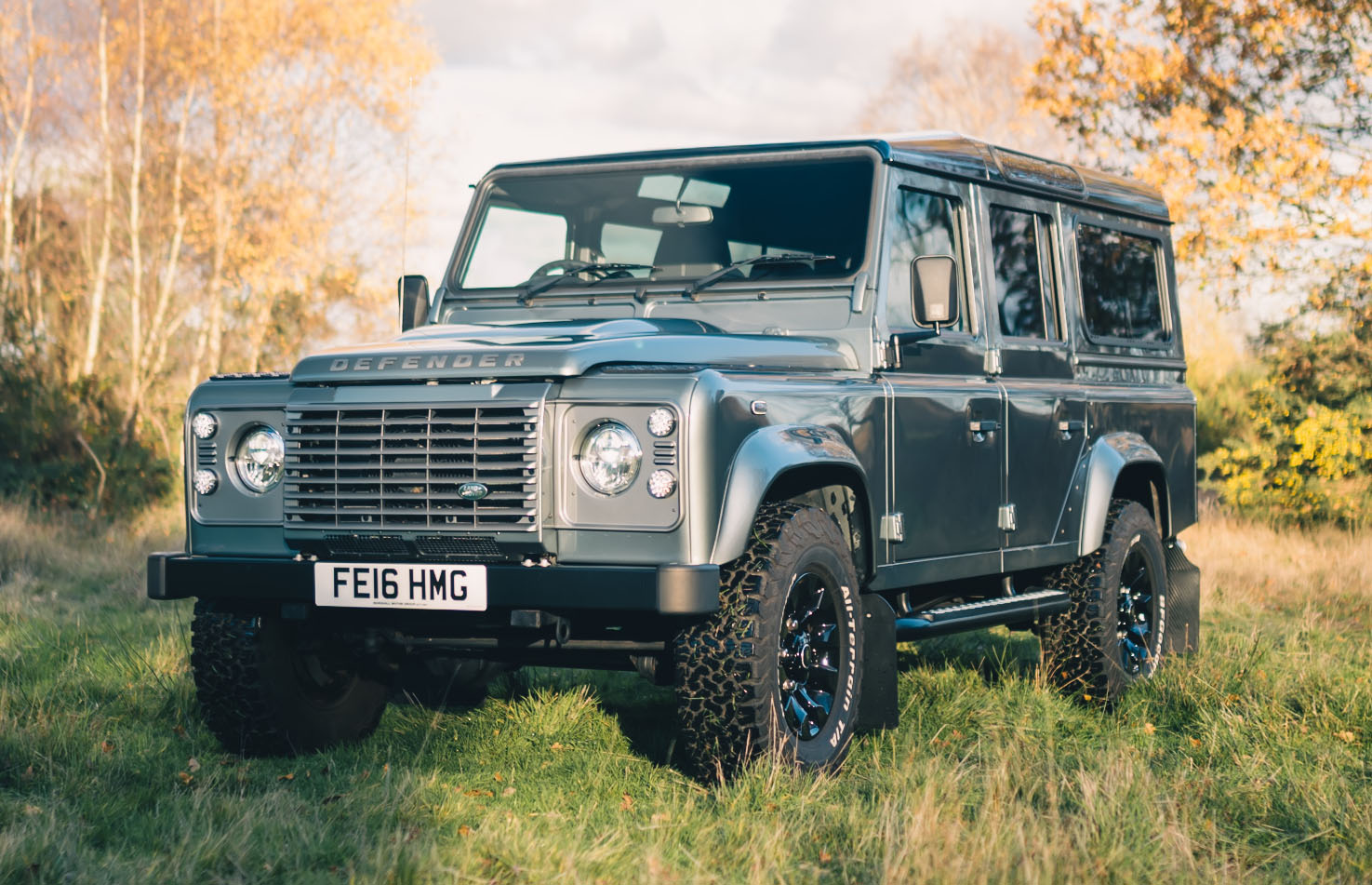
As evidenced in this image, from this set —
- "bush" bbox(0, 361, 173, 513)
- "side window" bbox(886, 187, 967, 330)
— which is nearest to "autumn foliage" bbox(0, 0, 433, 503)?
"bush" bbox(0, 361, 173, 513)

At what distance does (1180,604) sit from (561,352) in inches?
164

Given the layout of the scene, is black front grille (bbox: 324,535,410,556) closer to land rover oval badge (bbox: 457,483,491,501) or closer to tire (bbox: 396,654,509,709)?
land rover oval badge (bbox: 457,483,491,501)

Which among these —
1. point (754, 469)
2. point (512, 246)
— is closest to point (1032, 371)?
point (512, 246)

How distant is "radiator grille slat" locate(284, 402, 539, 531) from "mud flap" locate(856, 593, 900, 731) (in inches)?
55.2

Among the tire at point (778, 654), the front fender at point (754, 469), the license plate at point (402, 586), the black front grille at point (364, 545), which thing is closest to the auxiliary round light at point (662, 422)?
the front fender at point (754, 469)

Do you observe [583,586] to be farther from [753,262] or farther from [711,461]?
[753,262]

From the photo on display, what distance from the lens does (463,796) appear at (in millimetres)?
4574

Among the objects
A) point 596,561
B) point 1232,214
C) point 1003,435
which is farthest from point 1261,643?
point 1232,214

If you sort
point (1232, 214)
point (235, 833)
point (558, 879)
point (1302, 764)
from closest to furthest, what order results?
point (558, 879) → point (235, 833) → point (1302, 764) → point (1232, 214)

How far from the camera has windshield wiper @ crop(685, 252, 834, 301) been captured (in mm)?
5445

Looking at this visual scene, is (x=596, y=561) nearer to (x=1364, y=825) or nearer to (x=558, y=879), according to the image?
(x=558, y=879)

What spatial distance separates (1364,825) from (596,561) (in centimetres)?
220

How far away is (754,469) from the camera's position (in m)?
4.38

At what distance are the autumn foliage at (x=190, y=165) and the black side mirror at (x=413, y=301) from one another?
40.8 feet
